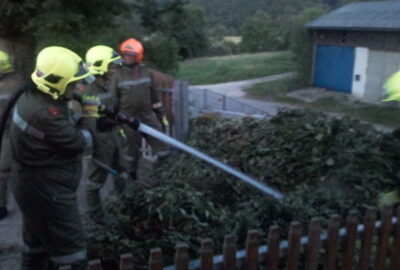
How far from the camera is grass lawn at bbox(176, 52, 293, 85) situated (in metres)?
31.8

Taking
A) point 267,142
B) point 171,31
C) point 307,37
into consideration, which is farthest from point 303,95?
point 267,142

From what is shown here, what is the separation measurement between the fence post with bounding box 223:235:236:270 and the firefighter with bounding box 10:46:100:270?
3.58 ft

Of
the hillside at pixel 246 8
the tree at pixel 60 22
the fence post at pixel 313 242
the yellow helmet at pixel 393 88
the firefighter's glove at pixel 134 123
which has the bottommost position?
the fence post at pixel 313 242

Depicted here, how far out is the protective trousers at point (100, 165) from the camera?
441 centimetres

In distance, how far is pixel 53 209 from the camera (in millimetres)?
3045

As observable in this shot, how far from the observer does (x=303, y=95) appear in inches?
874

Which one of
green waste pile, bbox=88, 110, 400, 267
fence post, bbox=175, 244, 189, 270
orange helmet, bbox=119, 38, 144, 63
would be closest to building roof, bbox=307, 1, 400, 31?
green waste pile, bbox=88, 110, 400, 267

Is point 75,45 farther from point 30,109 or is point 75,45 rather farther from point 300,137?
point 30,109

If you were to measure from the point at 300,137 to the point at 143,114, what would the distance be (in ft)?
6.75

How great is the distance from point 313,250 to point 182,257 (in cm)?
94

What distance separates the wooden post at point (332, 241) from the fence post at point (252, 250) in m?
0.57

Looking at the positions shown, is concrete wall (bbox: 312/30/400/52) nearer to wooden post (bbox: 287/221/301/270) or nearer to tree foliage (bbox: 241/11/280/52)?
wooden post (bbox: 287/221/301/270)

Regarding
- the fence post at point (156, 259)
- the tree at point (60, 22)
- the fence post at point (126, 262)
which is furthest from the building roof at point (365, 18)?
the fence post at point (126, 262)

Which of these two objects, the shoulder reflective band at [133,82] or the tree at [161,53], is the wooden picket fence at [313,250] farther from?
the tree at [161,53]
